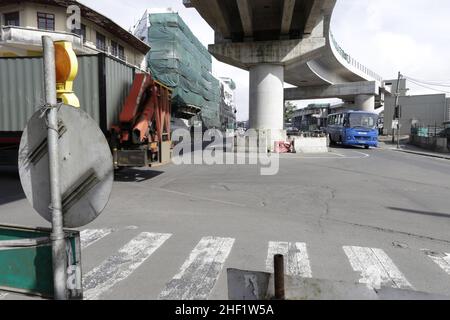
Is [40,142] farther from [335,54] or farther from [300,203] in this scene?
[335,54]

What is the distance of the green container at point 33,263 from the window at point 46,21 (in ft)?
116

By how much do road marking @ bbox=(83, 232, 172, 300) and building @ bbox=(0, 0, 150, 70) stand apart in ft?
85.2

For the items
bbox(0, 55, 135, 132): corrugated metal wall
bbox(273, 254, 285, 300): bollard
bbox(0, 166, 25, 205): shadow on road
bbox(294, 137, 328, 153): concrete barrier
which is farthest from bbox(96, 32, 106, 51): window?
bbox(273, 254, 285, 300): bollard

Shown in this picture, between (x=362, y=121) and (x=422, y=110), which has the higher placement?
(x=422, y=110)

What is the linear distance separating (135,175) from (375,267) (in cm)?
1044

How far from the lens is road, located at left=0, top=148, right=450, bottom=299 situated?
4547mm

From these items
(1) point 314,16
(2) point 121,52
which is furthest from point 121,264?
(2) point 121,52

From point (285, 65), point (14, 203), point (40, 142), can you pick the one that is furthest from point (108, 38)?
point (40, 142)

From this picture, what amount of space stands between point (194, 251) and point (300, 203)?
435 centimetres

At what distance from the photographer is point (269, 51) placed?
1030 inches

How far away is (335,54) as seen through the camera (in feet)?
129

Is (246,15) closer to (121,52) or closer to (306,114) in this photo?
(121,52)

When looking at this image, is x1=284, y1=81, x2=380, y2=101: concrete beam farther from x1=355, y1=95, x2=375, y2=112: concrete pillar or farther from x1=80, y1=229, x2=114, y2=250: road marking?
x1=80, y1=229, x2=114, y2=250: road marking

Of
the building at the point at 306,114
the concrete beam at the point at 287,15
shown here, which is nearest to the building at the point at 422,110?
the concrete beam at the point at 287,15
